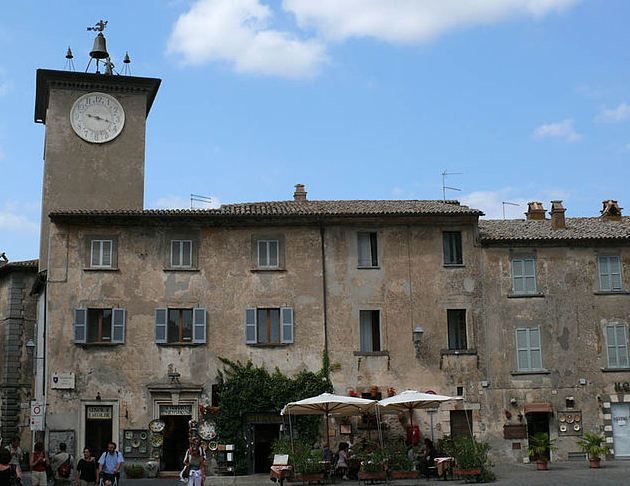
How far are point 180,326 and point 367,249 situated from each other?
24.2 ft

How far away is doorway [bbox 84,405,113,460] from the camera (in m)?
31.7

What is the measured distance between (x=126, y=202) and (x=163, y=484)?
1226 cm

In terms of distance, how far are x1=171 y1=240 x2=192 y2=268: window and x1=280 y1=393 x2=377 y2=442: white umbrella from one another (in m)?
7.21

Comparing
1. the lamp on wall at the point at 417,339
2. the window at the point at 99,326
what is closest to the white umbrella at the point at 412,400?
the lamp on wall at the point at 417,339

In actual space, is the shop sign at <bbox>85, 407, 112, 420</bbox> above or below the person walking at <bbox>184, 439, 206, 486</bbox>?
above

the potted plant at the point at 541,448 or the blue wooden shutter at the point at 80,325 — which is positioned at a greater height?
the blue wooden shutter at the point at 80,325

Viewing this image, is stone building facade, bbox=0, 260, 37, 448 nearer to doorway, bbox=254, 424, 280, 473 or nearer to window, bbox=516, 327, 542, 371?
doorway, bbox=254, 424, 280, 473

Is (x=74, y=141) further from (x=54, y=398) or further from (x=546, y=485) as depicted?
(x=546, y=485)

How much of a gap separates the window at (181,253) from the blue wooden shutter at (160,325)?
182cm

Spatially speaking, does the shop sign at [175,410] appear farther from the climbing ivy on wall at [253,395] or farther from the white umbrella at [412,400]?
the white umbrella at [412,400]

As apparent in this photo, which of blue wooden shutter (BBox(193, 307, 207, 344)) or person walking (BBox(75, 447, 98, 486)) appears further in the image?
blue wooden shutter (BBox(193, 307, 207, 344))

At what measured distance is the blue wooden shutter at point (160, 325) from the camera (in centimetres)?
3241

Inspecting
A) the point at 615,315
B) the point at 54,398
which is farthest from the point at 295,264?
the point at 615,315

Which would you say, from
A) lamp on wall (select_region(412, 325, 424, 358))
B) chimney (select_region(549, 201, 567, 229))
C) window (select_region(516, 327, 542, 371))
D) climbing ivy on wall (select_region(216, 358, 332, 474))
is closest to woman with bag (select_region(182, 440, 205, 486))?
climbing ivy on wall (select_region(216, 358, 332, 474))
